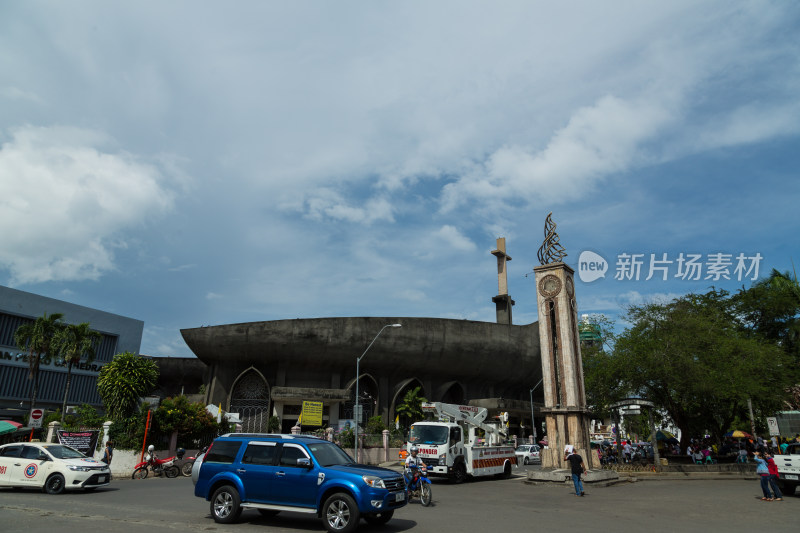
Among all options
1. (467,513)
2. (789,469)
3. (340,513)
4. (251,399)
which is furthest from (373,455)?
(340,513)

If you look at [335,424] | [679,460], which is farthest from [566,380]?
[335,424]

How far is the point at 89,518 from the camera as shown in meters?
11.2

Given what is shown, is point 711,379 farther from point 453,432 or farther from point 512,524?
point 512,524

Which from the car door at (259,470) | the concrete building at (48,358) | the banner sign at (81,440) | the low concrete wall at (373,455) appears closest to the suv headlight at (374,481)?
the car door at (259,470)

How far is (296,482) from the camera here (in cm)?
1008

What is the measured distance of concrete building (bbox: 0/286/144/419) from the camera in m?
52.0

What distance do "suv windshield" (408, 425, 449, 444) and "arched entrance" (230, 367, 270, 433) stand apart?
30.5 meters

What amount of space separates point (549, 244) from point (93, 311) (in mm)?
57171

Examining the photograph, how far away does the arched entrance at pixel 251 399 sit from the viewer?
49906mm

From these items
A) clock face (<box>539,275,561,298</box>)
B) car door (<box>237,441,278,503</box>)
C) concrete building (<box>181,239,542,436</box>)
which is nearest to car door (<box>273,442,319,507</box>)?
car door (<box>237,441,278,503</box>)

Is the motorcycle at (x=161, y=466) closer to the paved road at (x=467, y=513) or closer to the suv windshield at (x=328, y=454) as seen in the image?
the paved road at (x=467, y=513)

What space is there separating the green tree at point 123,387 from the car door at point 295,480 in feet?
74.8

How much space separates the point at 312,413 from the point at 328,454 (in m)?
36.0

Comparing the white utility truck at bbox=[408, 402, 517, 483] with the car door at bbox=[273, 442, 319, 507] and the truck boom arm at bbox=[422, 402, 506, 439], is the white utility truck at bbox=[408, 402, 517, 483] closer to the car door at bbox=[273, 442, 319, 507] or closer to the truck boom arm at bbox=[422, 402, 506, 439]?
the truck boom arm at bbox=[422, 402, 506, 439]
